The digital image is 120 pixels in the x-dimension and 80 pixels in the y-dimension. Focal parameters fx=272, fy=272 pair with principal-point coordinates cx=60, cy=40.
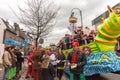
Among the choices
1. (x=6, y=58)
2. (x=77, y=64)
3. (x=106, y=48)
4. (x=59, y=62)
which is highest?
(x=106, y=48)

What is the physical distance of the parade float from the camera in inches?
430

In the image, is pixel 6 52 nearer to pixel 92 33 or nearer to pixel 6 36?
pixel 92 33

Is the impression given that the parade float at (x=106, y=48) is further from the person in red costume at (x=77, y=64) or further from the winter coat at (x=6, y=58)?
the winter coat at (x=6, y=58)

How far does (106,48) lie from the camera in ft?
38.0

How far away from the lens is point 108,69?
426 inches

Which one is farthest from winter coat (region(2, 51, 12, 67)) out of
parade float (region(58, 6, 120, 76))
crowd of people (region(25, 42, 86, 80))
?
parade float (region(58, 6, 120, 76))

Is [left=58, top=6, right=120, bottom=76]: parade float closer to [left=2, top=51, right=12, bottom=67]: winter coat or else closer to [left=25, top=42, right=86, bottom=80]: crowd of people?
[left=25, top=42, right=86, bottom=80]: crowd of people

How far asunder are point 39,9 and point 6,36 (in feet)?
124

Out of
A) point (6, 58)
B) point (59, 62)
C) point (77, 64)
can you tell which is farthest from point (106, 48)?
point (6, 58)

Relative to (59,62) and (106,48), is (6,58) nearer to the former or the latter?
(59,62)

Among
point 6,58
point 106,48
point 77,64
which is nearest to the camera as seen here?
point 77,64

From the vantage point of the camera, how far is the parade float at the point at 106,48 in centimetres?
1093

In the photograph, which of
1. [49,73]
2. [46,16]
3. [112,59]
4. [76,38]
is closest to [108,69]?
[112,59]

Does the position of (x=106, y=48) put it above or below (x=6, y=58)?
above
